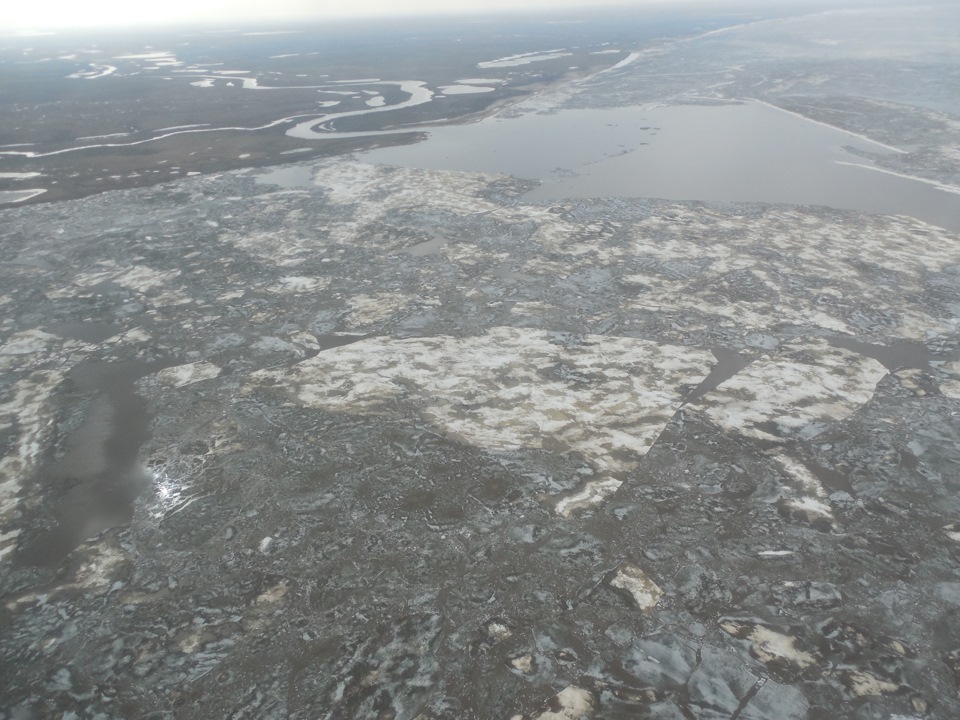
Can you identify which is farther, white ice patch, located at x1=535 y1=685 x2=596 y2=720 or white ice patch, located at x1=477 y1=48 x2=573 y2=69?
white ice patch, located at x1=477 y1=48 x2=573 y2=69

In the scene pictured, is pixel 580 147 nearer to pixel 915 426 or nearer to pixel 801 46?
pixel 915 426

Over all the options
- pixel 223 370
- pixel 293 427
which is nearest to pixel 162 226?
pixel 223 370

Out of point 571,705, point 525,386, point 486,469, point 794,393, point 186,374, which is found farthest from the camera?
point 186,374

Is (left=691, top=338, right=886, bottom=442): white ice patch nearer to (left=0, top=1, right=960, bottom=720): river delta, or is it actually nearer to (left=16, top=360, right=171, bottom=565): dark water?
(left=0, top=1, right=960, bottom=720): river delta

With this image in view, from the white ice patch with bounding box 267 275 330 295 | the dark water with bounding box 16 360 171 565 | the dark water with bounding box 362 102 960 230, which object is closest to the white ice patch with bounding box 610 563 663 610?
the dark water with bounding box 16 360 171 565

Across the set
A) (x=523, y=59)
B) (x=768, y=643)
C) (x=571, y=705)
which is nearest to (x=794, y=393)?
(x=768, y=643)

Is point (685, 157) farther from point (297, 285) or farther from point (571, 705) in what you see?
point (571, 705)

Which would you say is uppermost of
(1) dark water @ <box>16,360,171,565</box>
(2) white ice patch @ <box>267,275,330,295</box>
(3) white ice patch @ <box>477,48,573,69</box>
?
(3) white ice patch @ <box>477,48,573,69</box>
